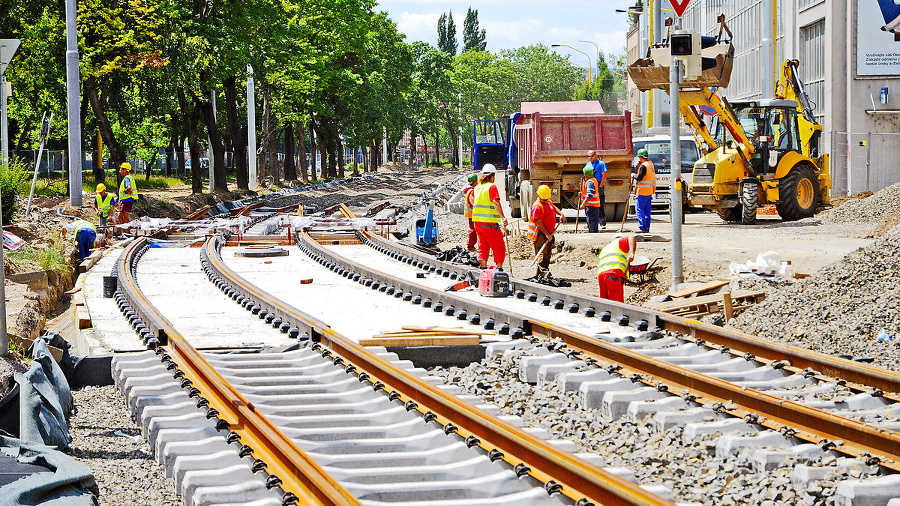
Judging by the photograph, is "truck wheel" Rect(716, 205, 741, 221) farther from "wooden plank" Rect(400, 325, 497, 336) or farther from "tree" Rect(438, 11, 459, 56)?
"tree" Rect(438, 11, 459, 56)

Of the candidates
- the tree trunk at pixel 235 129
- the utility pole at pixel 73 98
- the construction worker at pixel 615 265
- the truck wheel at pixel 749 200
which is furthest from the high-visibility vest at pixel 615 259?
the tree trunk at pixel 235 129

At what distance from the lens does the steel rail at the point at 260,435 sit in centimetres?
546

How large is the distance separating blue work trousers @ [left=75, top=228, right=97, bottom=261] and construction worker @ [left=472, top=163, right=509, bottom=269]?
31.2 ft

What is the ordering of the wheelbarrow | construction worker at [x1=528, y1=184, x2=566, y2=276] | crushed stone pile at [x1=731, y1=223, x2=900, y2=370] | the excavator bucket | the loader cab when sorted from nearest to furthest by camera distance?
crushed stone pile at [x1=731, y1=223, x2=900, y2=370] < construction worker at [x1=528, y1=184, x2=566, y2=276] < the wheelbarrow < the excavator bucket < the loader cab

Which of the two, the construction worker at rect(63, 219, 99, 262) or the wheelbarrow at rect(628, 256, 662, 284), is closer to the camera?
the wheelbarrow at rect(628, 256, 662, 284)

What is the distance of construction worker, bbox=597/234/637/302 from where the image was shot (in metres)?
12.8

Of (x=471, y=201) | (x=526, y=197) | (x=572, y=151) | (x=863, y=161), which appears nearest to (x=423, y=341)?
(x=471, y=201)

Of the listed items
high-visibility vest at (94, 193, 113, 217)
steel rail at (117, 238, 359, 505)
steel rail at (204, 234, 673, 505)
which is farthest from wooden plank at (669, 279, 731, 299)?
high-visibility vest at (94, 193, 113, 217)

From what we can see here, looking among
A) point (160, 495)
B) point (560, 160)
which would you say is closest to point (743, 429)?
point (160, 495)

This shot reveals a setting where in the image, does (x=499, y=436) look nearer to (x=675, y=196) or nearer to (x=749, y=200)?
(x=675, y=196)

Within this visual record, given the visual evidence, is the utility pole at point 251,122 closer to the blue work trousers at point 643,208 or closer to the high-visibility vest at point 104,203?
the high-visibility vest at point 104,203

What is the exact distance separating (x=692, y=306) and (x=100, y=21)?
87.4 feet

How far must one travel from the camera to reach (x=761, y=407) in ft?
23.9

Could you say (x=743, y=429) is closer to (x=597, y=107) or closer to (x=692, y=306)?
(x=692, y=306)
